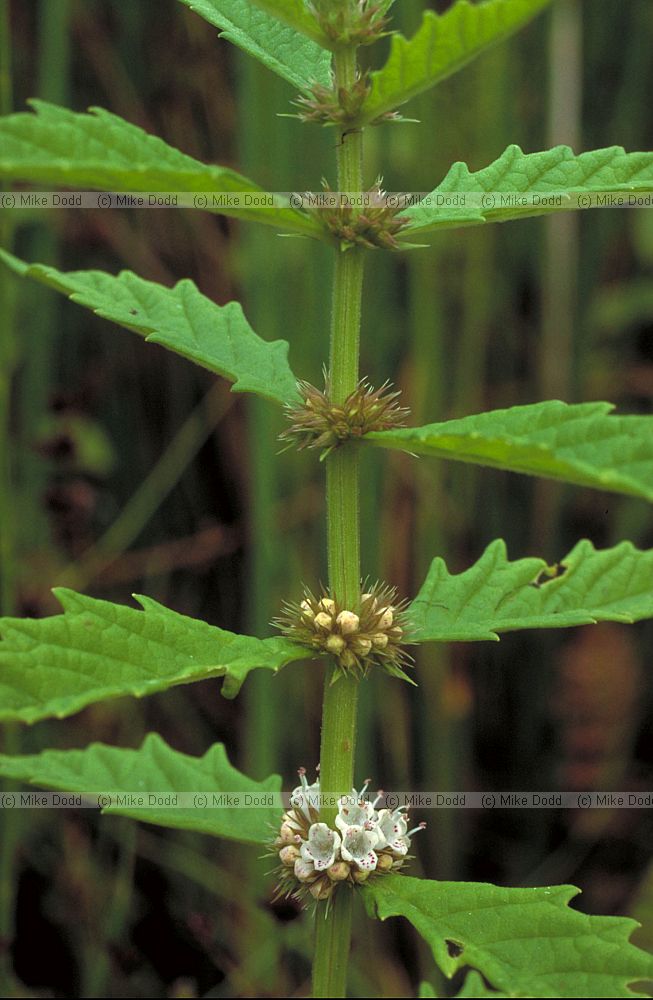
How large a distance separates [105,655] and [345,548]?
29 centimetres

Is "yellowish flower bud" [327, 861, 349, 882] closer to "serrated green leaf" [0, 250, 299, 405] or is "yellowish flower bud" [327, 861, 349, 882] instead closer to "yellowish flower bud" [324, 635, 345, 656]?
"yellowish flower bud" [324, 635, 345, 656]

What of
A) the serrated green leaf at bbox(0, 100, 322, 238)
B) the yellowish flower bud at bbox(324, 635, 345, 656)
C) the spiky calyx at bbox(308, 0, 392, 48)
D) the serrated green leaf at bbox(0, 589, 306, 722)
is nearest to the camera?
the serrated green leaf at bbox(0, 100, 322, 238)

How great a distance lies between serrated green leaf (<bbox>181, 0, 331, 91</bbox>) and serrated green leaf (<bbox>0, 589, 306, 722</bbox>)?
0.57 metres

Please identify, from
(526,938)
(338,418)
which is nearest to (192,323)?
(338,418)

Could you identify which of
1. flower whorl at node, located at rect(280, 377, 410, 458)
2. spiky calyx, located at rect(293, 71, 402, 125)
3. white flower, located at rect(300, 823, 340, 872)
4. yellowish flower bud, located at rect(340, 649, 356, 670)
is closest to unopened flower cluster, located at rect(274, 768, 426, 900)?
white flower, located at rect(300, 823, 340, 872)

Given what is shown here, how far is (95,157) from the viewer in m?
0.86

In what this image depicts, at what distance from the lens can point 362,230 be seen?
1.14 metres

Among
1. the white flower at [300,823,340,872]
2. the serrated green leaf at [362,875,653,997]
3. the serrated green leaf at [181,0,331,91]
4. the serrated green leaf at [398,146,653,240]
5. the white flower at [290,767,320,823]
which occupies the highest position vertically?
the serrated green leaf at [181,0,331,91]

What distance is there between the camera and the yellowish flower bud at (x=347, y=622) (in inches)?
46.7

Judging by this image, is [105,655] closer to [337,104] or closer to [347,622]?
[347,622]

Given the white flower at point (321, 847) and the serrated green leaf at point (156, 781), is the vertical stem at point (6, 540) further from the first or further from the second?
the white flower at point (321, 847)

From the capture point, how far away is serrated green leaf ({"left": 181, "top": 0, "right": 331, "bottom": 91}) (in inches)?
46.5

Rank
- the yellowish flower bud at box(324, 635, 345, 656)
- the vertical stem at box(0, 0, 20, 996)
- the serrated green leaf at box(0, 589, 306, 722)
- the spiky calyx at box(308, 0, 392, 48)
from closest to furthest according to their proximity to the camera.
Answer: the serrated green leaf at box(0, 589, 306, 722)
the spiky calyx at box(308, 0, 392, 48)
the yellowish flower bud at box(324, 635, 345, 656)
the vertical stem at box(0, 0, 20, 996)

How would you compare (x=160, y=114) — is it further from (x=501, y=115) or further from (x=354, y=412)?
(x=354, y=412)
